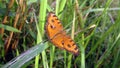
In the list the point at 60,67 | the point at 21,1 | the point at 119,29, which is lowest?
the point at 60,67

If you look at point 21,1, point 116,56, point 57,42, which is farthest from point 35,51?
point 116,56

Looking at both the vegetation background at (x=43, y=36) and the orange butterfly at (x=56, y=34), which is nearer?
the orange butterfly at (x=56, y=34)

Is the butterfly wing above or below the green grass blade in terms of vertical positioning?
above

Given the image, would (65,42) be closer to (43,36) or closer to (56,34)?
(56,34)

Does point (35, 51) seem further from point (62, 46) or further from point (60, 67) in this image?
point (60, 67)

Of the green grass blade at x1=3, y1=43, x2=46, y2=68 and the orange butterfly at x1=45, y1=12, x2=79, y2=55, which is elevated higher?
the orange butterfly at x1=45, y1=12, x2=79, y2=55

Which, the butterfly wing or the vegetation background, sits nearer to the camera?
the butterfly wing

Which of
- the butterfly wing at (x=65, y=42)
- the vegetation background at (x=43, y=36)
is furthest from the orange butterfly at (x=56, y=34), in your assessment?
the vegetation background at (x=43, y=36)

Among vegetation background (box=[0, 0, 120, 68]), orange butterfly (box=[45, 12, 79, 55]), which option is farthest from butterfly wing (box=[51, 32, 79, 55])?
vegetation background (box=[0, 0, 120, 68])

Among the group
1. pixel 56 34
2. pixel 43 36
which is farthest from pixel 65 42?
pixel 43 36

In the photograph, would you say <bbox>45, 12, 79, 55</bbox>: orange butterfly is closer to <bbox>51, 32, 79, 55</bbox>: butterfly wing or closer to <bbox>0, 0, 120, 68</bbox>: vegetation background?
<bbox>51, 32, 79, 55</bbox>: butterfly wing

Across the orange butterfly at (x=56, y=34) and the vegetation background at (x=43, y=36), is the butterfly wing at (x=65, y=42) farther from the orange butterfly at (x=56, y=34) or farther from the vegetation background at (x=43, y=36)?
the vegetation background at (x=43, y=36)
